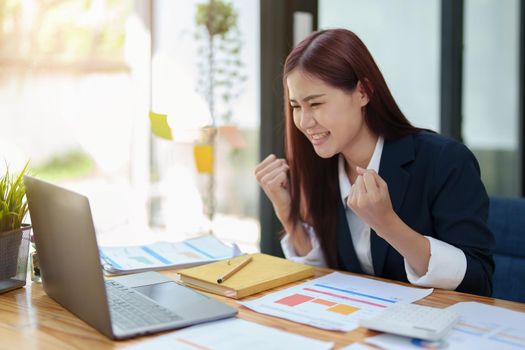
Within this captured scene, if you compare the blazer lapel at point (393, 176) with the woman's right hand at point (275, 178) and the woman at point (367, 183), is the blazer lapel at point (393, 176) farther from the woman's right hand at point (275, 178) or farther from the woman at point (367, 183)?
the woman's right hand at point (275, 178)

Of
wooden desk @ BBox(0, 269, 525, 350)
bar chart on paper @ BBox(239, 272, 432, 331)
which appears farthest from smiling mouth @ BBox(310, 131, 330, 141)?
wooden desk @ BBox(0, 269, 525, 350)

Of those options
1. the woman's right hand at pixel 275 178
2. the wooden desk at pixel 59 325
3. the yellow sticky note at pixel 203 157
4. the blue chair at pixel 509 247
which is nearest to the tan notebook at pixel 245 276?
the wooden desk at pixel 59 325

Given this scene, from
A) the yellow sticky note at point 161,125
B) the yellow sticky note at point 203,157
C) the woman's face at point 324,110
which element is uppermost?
the woman's face at point 324,110

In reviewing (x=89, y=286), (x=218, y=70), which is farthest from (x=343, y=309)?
(x=218, y=70)

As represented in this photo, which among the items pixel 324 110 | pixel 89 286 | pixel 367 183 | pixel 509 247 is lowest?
pixel 509 247

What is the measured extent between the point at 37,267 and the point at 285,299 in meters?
0.55

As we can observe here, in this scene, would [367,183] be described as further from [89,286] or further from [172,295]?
[89,286]

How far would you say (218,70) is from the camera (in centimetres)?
281

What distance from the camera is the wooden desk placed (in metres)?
0.98

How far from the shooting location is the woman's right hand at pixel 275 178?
1.67 metres

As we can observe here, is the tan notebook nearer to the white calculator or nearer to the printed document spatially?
the printed document

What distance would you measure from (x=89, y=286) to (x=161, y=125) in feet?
4.77

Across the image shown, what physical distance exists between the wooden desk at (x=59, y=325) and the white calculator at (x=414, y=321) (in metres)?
0.03

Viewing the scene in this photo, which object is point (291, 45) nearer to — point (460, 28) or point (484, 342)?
point (460, 28)
